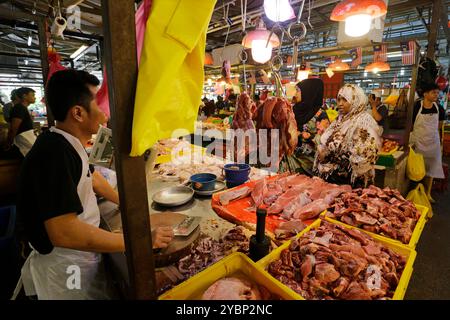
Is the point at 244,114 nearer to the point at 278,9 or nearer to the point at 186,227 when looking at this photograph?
the point at 278,9

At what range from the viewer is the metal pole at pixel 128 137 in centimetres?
79

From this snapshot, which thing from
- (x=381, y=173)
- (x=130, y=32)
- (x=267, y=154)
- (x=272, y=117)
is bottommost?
(x=381, y=173)

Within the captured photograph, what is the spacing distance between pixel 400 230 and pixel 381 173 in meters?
4.14

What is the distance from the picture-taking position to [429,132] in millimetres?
6441

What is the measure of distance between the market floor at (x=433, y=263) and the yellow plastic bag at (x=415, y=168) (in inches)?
38.0

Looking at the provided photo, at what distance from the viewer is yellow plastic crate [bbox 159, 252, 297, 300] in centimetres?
116

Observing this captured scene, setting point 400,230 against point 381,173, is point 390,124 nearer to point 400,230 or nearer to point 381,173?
point 381,173

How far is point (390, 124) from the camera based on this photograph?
7406 millimetres

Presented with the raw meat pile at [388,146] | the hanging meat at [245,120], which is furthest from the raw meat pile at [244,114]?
the raw meat pile at [388,146]

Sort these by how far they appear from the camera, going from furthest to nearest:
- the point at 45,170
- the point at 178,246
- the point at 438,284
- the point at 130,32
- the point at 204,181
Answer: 1. the point at 438,284
2. the point at 204,181
3. the point at 178,246
4. the point at 45,170
5. the point at 130,32

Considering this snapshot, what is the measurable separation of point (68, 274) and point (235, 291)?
1.21m

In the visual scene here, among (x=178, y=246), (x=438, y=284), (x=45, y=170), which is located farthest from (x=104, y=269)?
(x=438, y=284)

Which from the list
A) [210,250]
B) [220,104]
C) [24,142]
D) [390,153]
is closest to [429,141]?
[390,153]

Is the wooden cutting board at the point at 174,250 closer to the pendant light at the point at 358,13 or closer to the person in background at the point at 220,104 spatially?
the pendant light at the point at 358,13
